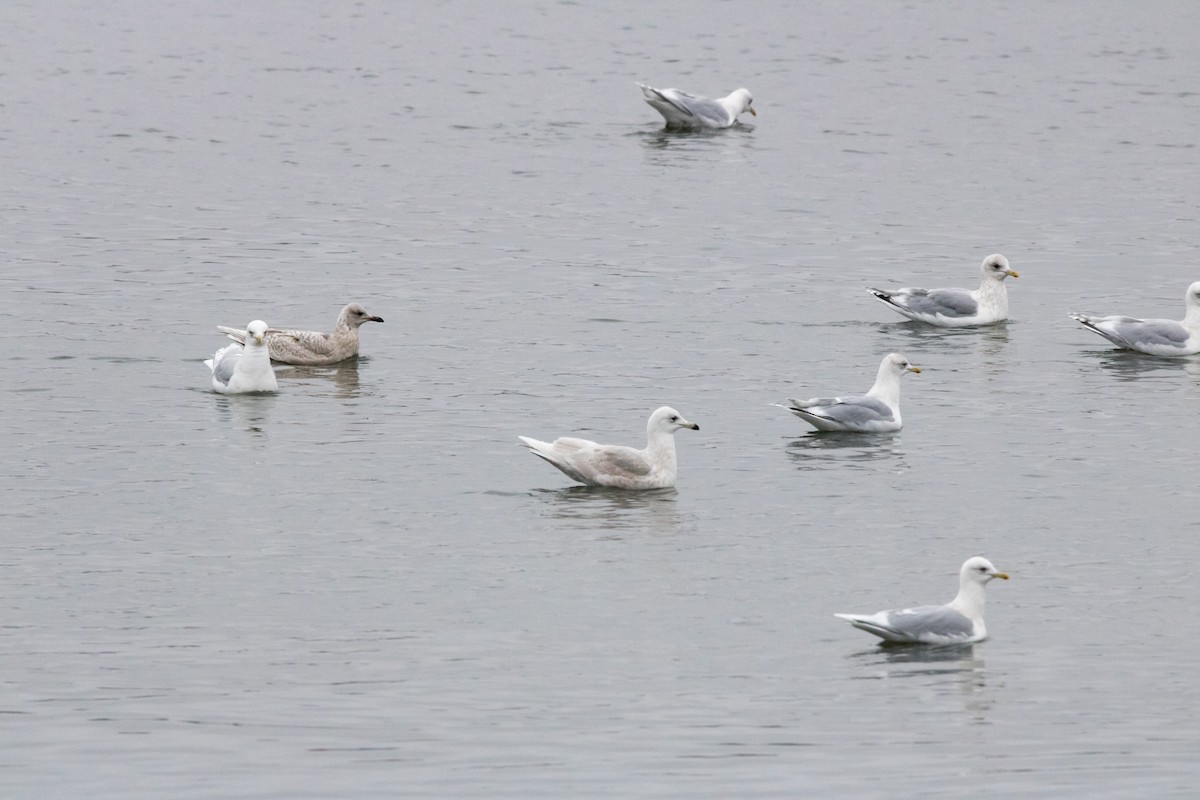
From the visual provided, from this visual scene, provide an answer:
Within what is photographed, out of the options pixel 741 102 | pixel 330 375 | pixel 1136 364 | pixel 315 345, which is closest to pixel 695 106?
pixel 741 102

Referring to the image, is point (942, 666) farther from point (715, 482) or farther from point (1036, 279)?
point (1036, 279)

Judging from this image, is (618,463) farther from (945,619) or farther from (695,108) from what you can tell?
(695,108)

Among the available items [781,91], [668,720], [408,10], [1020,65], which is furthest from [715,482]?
[408,10]

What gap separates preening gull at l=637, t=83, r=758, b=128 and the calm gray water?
27.0 inches

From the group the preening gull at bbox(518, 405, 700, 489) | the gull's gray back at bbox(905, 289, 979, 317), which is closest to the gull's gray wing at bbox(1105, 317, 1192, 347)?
the gull's gray back at bbox(905, 289, 979, 317)

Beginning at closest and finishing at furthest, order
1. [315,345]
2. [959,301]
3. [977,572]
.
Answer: [977,572]
[315,345]
[959,301]

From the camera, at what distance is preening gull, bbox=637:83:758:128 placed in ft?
142

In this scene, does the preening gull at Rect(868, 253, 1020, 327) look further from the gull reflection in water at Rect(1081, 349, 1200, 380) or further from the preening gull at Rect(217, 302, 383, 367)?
the preening gull at Rect(217, 302, 383, 367)

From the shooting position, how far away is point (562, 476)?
20.2m

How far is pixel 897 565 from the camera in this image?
16.9 metres

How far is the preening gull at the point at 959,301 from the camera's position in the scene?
2681 cm

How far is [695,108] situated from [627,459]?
2552 cm

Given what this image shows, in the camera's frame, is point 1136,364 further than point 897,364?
Yes

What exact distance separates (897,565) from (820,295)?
11.9m
